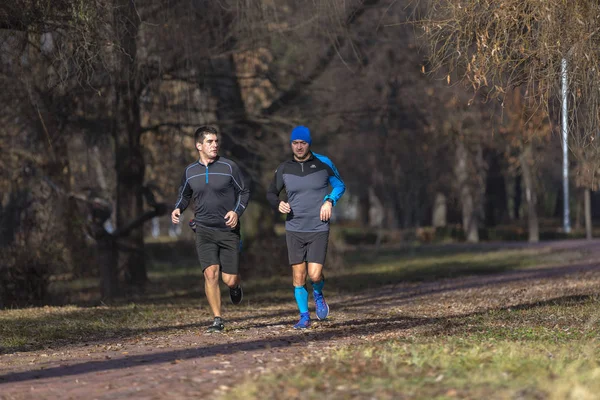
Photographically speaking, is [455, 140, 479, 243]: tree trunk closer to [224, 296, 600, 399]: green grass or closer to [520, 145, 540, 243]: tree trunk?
[520, 145, 540, 243]: tree trunk

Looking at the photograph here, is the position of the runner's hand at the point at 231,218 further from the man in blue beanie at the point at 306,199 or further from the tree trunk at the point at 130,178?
the tree trunk at the point at 130,178

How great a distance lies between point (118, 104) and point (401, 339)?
1196cm

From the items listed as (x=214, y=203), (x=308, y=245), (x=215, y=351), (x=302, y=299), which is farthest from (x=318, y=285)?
(x=215, y=351)

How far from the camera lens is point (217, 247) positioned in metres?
11.7

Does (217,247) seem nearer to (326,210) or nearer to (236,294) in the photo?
(236,294)

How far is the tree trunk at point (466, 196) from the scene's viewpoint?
167ft

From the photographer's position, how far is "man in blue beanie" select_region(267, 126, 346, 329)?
11.7m

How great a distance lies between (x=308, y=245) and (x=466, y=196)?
1607 inches

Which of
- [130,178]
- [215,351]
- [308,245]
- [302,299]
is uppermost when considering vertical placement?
[130,178]

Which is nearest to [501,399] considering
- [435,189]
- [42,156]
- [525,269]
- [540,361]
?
[540,361]

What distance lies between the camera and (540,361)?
788cm

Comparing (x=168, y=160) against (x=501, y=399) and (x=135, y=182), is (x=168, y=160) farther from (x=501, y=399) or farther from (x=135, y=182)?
(x=501, y=399)

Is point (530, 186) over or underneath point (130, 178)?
over

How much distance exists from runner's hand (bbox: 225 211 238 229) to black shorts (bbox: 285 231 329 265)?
0.76 metres
